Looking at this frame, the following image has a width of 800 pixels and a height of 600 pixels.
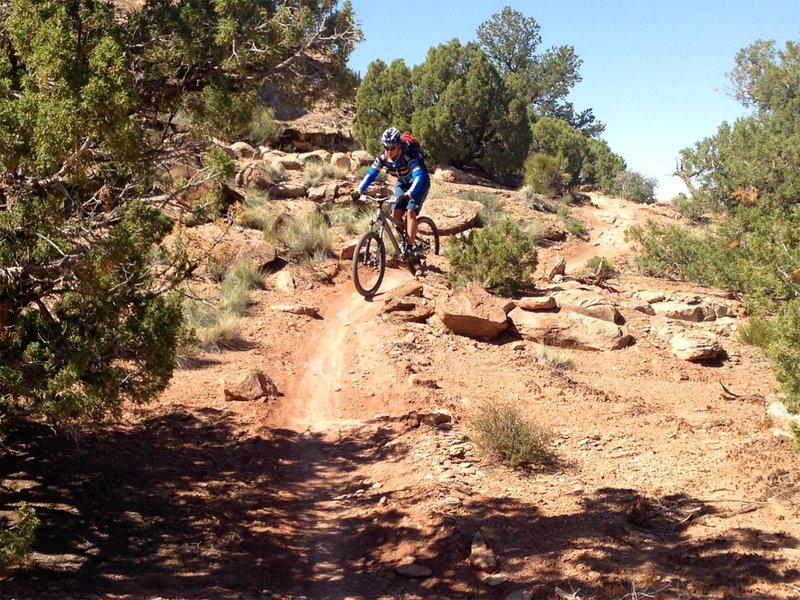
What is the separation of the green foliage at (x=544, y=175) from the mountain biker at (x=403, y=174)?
16166 mm

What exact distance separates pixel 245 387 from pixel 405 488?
2.63 meters

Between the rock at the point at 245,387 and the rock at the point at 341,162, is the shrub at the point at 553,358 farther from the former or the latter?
the rock at the point at 341,162

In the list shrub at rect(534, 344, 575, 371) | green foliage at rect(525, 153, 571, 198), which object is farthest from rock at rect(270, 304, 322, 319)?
green foliage at rect(525, 153, 571, 198)

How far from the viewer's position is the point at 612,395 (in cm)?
920

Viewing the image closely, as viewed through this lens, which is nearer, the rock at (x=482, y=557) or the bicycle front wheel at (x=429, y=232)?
the rock at (x=482, y=557)

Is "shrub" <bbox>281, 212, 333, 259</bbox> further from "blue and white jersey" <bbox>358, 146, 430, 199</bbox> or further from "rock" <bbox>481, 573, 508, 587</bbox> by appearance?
"rock" <bbox>481, 573, 508, 587</bbox>

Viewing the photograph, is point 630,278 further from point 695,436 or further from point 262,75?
point 262,75

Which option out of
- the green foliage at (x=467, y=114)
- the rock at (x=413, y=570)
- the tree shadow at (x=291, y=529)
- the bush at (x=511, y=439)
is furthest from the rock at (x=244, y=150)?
the rock at (x=413, y=570)

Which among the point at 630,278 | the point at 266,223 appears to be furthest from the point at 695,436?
the point at 266,223

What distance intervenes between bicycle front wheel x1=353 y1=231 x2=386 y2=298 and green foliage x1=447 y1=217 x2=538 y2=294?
5.74ft

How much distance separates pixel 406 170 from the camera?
1059 centimetres

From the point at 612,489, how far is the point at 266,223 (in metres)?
10.1

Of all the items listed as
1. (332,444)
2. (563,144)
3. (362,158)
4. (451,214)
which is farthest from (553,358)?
(563,144)

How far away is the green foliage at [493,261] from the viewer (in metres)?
13.0
